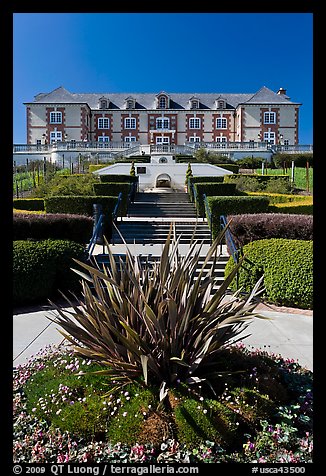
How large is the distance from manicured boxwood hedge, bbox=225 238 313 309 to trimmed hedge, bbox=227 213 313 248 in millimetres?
994

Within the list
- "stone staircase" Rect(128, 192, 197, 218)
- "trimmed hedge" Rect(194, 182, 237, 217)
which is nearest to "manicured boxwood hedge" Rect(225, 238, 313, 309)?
"trimmed hedge" Rect(194, 182, 237, 217)

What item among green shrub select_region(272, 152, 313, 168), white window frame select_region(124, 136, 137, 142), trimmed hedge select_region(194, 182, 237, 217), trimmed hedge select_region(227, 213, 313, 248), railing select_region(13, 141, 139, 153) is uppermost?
white window frame select_region(124, 136, 137, 142)

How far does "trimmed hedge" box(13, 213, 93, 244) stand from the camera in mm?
7363

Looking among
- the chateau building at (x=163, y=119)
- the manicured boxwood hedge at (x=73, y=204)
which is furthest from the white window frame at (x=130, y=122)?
the manicured boxwood hedge at (x=73, y=204)

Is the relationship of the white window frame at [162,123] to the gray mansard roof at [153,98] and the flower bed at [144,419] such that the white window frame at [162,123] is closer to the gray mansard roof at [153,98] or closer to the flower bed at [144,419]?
the gray mansard roof at [153,98]

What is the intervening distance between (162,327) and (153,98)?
50.9m

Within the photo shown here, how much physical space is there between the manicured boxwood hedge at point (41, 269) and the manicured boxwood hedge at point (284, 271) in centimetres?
280

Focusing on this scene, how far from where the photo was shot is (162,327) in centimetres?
269

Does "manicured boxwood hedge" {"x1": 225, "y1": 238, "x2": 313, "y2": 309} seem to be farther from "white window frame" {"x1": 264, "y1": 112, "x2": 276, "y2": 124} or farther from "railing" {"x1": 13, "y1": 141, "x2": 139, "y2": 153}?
"white window frame" {"x1": 264, "y1": 112, "x2": 276, "y2": 124}

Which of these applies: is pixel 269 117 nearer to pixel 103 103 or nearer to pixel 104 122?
pixel 104 122

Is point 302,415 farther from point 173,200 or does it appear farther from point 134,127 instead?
point 134,127
